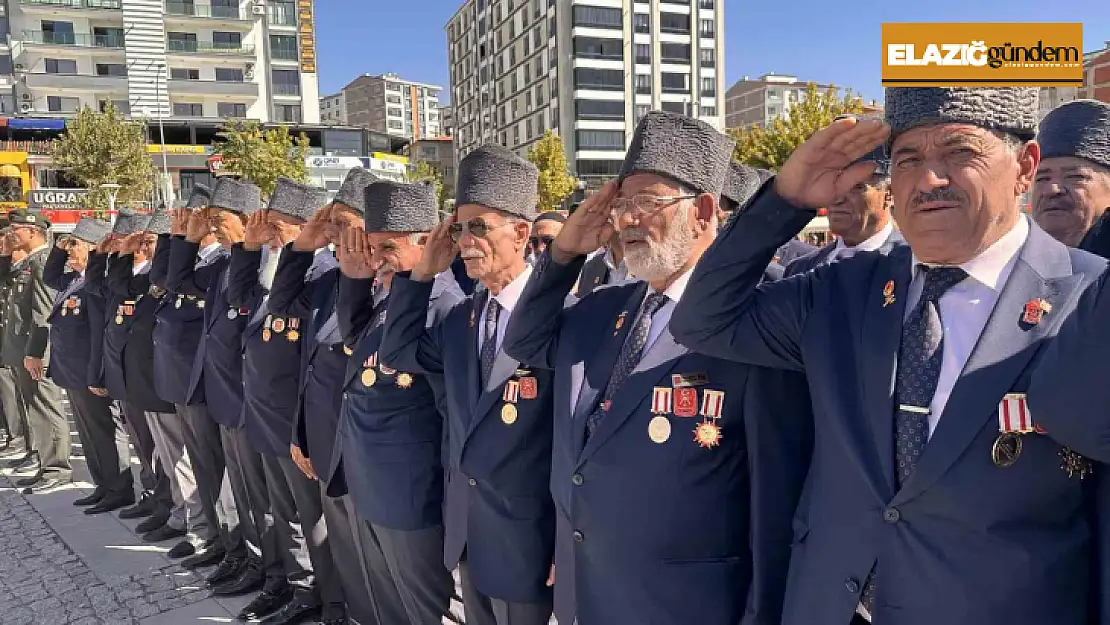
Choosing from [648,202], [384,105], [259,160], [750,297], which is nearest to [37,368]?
[648,202]

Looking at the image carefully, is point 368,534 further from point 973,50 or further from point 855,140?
point 973,50

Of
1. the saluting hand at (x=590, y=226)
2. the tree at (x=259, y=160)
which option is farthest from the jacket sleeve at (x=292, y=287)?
the tree at (x=259, y=160)

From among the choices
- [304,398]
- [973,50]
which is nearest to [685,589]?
[973,50]

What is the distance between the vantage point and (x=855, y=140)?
1.84 meters

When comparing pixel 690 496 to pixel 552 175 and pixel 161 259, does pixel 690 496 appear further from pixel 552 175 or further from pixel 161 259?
pixel 552 175

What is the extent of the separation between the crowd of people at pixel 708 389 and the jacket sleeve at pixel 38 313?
4238mm

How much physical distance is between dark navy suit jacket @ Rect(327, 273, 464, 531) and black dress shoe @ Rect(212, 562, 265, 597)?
6.04ft

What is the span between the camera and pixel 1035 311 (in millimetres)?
1575

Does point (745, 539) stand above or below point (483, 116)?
below

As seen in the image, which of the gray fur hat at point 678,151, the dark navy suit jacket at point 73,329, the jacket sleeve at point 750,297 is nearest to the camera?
the jacket sleeve at point 750,297

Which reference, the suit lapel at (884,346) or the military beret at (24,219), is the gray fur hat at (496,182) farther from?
the military beret at (24,219)

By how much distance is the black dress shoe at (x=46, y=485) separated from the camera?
7.39 meters

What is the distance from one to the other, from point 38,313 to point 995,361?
8585 mm

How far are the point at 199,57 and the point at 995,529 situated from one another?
58.4m
